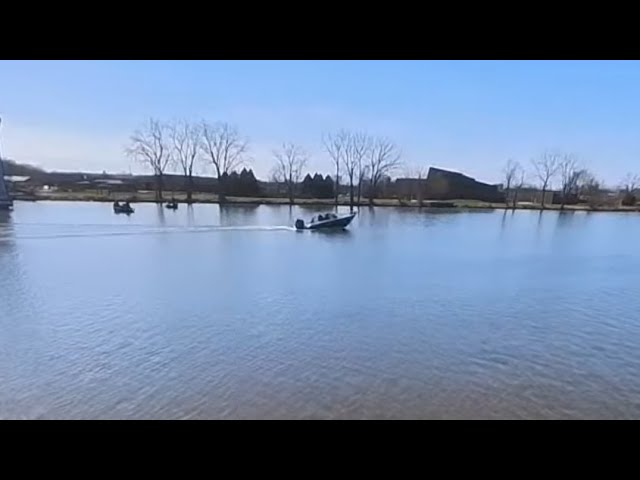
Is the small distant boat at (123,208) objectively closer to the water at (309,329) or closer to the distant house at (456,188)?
the water at (309,329)

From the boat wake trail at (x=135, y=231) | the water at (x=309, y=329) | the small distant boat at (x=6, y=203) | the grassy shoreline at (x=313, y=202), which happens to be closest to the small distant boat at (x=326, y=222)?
the boat wake trail at (x=135, y=231)

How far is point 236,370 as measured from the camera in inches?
149

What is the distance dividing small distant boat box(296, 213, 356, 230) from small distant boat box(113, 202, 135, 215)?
472 centimetres

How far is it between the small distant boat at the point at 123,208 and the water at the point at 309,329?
180 centimetres

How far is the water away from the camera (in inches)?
130

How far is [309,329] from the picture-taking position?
191 inches

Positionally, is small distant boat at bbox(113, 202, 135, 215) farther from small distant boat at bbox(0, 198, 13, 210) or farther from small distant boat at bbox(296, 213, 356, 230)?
small distant boat at bbox(296, 213, 356, 230)

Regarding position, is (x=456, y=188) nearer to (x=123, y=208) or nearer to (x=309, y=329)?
(x=123, y=208)

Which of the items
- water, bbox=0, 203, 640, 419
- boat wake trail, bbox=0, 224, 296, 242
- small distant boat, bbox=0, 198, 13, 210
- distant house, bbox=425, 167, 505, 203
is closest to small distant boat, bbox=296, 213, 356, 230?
boat wake trail, bbox=0, 224, 296, 242
